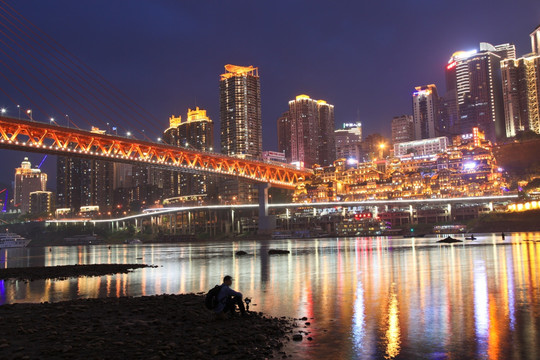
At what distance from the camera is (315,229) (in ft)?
510

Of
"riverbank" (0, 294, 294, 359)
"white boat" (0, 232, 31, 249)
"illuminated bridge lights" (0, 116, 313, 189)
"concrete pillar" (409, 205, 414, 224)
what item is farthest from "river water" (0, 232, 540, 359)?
"white boat" (0, 232, 31, 249)

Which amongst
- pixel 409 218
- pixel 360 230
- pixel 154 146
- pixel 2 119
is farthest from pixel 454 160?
pixel 2 119

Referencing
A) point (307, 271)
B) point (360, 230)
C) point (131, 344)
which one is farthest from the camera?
point (360, 230)

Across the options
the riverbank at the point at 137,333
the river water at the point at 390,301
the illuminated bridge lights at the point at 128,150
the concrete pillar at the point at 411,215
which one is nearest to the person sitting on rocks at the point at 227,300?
the riverbank at the point at 137,333

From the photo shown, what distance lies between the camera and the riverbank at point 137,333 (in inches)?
451

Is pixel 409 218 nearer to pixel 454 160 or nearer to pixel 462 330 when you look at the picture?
pixel 454 160

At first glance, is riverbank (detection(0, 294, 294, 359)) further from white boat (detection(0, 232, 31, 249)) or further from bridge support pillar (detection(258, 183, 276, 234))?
white boat (detection(0, 232, 31, 249))

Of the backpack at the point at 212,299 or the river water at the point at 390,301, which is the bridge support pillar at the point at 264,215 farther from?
the backpack at the point at 212,299

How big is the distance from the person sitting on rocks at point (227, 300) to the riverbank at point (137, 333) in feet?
1.01

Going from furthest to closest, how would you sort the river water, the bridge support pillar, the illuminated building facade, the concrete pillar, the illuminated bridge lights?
the illuminated building facade
the concrete pillar
the bridge support pillar
the illuminated bridge lights
the river water

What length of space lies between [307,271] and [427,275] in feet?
30.0

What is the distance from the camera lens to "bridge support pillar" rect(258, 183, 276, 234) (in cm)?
14001

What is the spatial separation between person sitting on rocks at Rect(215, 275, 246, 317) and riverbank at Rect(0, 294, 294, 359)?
0.31 metres

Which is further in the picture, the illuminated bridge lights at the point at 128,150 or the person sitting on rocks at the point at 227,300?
the illuminated bridge lights at the point at 128,150
